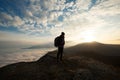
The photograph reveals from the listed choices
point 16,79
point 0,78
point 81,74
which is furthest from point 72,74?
point 0,78

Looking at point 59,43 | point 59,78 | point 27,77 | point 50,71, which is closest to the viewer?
point 59,78

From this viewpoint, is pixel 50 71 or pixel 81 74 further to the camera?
pixel 50 71

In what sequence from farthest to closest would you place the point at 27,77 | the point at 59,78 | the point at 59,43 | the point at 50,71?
the point at 59,43, the point at 50,71, the point at 27,77, the point at 59,78

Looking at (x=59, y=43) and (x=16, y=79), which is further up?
(x=59, y=43)

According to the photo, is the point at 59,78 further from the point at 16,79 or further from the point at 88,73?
the point at 16,79

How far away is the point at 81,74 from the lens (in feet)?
32.3

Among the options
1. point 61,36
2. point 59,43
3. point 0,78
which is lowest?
point 0,78

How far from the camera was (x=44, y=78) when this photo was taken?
9.82m

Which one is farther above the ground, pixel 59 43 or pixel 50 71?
pixel 59 43

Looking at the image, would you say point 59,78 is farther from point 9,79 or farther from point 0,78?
point 0,78

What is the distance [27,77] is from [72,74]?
14.6 feet

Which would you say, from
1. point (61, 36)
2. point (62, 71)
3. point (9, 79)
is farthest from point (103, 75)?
point (9, 79)

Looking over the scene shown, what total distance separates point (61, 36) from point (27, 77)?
240 inches

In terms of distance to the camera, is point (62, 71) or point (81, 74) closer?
point (81, 74)
